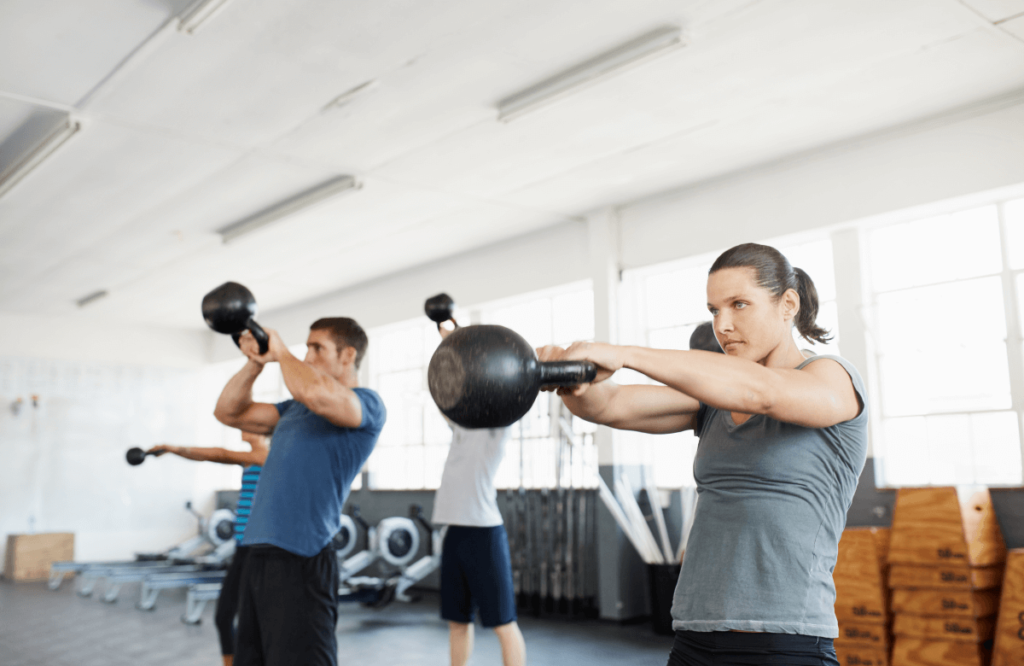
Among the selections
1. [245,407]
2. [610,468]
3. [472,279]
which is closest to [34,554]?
[472,279]

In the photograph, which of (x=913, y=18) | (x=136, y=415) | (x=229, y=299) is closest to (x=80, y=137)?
(x=229, y=299)

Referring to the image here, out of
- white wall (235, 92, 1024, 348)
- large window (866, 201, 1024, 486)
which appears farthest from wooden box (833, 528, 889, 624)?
white wall (235, 92, 1024, 348)

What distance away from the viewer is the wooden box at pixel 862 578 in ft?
13.3

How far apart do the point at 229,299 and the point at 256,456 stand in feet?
5.50

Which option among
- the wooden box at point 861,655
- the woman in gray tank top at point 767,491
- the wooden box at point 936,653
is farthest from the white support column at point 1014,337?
the woman in gray tank top at point 767,491

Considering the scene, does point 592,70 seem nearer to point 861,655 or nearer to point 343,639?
point 861,655

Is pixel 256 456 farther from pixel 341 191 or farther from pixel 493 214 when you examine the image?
pixel 493 214

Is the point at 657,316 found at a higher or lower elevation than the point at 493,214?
lower

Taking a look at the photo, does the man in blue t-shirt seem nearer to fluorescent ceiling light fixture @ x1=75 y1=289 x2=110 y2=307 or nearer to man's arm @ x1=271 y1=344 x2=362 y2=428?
man's arm @ x1=271 y1=344 x2=362 y2=428

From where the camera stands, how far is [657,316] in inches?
240

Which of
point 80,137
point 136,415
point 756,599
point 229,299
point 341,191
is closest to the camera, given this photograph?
point 756,599

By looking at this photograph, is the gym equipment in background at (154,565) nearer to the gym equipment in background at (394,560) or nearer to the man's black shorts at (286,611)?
the gym equipment in background at (394,560)

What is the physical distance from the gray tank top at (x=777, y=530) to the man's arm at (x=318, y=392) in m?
1.26

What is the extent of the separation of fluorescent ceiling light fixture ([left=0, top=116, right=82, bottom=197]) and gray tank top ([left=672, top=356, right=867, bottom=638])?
4373 mm
